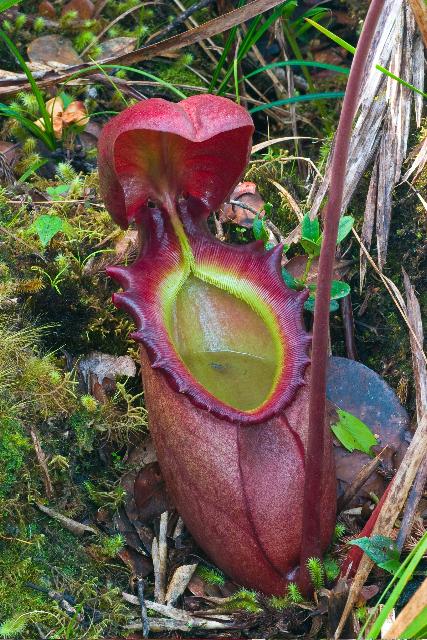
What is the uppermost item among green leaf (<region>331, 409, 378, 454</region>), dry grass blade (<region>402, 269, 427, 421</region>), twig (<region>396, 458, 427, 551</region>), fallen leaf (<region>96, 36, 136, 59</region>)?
fallen leaf (<region>96, 36, 136, 59</region>)

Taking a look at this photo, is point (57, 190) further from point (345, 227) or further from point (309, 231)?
point (345, 227)

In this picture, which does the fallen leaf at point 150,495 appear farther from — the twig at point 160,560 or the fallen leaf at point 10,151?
the fallen leaf at point 10,151

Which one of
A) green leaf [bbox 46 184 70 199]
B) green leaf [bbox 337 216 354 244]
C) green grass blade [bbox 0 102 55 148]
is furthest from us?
green grass blade [bbox 0 102 55 148]

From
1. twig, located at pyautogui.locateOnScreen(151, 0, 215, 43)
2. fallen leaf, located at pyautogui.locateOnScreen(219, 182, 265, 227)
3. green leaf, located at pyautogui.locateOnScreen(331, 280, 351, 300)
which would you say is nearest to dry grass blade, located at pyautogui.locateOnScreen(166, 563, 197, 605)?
green leaf, located at pyautogui.locateOnScreen(331, 280, 351, 300)

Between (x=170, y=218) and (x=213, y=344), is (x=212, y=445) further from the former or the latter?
(x=170, y=218)

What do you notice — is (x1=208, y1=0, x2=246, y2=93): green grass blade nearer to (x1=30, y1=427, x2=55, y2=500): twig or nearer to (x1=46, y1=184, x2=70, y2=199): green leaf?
(x1=46, y1=184, x2=70, y2=199): green leaf

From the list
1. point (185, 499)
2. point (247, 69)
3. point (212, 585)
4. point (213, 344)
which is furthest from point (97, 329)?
point (247, 69)
